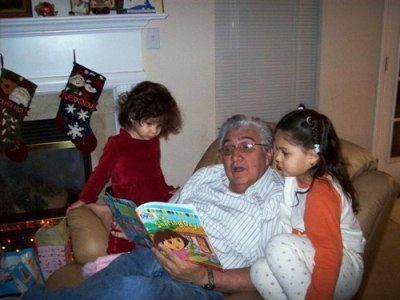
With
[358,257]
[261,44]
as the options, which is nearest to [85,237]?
[358,257]

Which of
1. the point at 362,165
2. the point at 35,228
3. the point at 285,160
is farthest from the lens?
A: the point at 35,228

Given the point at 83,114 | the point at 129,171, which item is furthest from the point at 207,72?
the point at 129,171

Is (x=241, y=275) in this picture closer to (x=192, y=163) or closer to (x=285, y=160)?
(x=285, y=160)

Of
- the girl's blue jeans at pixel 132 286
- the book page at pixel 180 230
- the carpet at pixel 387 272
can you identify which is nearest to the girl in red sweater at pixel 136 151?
the girl's blue jeans at pixel 132 286

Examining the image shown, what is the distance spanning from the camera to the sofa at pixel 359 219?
140 centimetres

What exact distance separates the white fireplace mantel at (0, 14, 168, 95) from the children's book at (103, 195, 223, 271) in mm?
1123

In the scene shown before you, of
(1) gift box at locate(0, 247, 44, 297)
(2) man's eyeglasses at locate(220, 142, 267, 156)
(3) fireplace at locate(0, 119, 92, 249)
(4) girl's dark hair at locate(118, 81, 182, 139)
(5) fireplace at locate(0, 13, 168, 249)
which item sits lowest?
(1) gift box at locate(0, 247, 44, 297)

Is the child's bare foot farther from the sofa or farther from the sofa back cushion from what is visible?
the sofa back cushion

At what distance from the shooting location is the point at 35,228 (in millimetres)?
2438

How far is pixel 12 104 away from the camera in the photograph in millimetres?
2100

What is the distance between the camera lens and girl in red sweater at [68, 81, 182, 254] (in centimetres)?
172

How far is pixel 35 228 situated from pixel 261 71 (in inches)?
72.3

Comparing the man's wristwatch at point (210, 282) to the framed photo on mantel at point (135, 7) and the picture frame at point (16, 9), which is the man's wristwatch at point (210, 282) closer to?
the framed photo on mantel at point (135, 7)

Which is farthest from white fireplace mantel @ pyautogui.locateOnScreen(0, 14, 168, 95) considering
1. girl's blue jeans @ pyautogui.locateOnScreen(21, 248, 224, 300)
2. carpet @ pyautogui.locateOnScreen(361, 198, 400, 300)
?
carpet @ pyautogui.locateOnScreen(361, 198, 400, 300)
